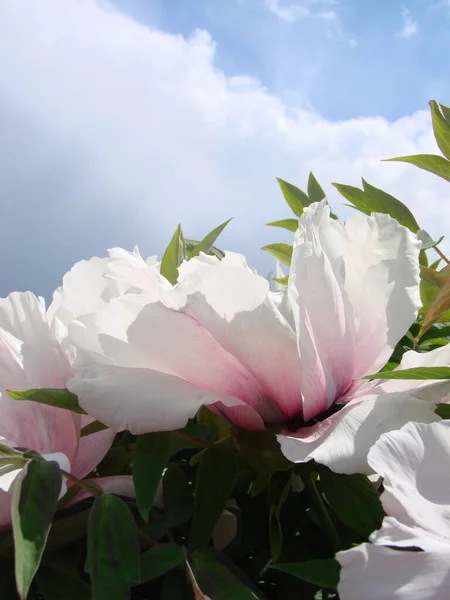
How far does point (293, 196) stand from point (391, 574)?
0.44 m

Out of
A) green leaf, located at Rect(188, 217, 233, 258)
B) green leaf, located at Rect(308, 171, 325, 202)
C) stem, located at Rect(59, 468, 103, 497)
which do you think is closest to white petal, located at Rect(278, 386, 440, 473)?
stem, located at Rect(59, 468, 103, 497)

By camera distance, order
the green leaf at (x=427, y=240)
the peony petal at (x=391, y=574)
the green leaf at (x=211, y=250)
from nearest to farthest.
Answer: the peony petal at (x=391, y=574) → the green leaf at (x=427, y=240) → the green leaf at (x=211, y=250)

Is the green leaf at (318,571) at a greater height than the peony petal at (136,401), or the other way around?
the peony petal at (136,401)

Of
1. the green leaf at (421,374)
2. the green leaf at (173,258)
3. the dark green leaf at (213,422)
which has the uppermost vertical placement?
the green leaf at (173,258)

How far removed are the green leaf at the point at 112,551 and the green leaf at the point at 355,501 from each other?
108mm

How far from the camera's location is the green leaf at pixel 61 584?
0.34 m

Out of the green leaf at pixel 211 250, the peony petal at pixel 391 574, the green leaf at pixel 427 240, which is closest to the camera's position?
the peony petal at pixel 391 574

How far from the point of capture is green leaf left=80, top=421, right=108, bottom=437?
1.34ft

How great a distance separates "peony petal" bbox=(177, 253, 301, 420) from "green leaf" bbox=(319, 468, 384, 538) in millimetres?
55

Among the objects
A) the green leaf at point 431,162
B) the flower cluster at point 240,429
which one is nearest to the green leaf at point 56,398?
the flower cluster at point 240,429

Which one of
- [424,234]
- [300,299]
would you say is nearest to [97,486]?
[300,299]

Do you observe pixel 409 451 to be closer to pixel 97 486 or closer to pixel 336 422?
pixel 336 422

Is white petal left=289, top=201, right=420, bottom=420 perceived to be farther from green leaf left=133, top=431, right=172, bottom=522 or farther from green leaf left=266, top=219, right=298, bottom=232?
green leaf left=266, top=219, right=298, bottom=232

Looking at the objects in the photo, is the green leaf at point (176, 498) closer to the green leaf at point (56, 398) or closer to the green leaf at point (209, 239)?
the green leaf at point (56, 398)
